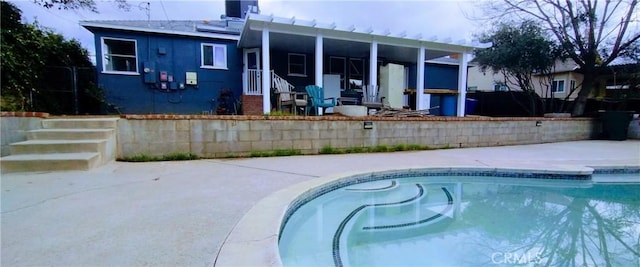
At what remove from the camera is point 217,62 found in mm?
9656

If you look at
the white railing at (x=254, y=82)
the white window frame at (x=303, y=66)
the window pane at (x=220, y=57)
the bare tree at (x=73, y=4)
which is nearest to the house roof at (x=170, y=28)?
the window pane at (x=220, y=57)

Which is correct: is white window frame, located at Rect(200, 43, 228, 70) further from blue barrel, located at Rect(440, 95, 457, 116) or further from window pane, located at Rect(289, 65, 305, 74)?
blue barrel, located at Rect(440, 95, 457, 116)

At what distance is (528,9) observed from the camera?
995 centimetres

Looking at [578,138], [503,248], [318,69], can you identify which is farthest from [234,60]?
[578,138]

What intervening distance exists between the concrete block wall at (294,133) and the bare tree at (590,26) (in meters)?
3.87

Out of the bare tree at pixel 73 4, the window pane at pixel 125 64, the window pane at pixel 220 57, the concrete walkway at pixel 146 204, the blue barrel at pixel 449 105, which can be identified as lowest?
the concrete walkway at pixel 146 204

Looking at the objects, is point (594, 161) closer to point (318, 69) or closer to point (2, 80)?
point (318, 69)

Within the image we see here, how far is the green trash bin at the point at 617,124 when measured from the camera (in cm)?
877

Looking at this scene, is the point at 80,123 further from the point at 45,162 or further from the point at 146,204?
the point at 146,204

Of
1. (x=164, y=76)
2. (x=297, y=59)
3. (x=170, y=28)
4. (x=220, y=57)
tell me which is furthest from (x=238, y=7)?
(x=164, y=76)

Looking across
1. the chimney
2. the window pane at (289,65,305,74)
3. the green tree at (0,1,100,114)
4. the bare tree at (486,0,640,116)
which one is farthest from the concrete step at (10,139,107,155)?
the bare tree at (486,0,640,116)

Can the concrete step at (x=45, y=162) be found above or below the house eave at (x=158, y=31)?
below

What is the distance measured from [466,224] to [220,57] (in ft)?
29.1

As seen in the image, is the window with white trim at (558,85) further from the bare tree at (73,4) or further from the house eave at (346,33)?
the bare tree at (73,4)
